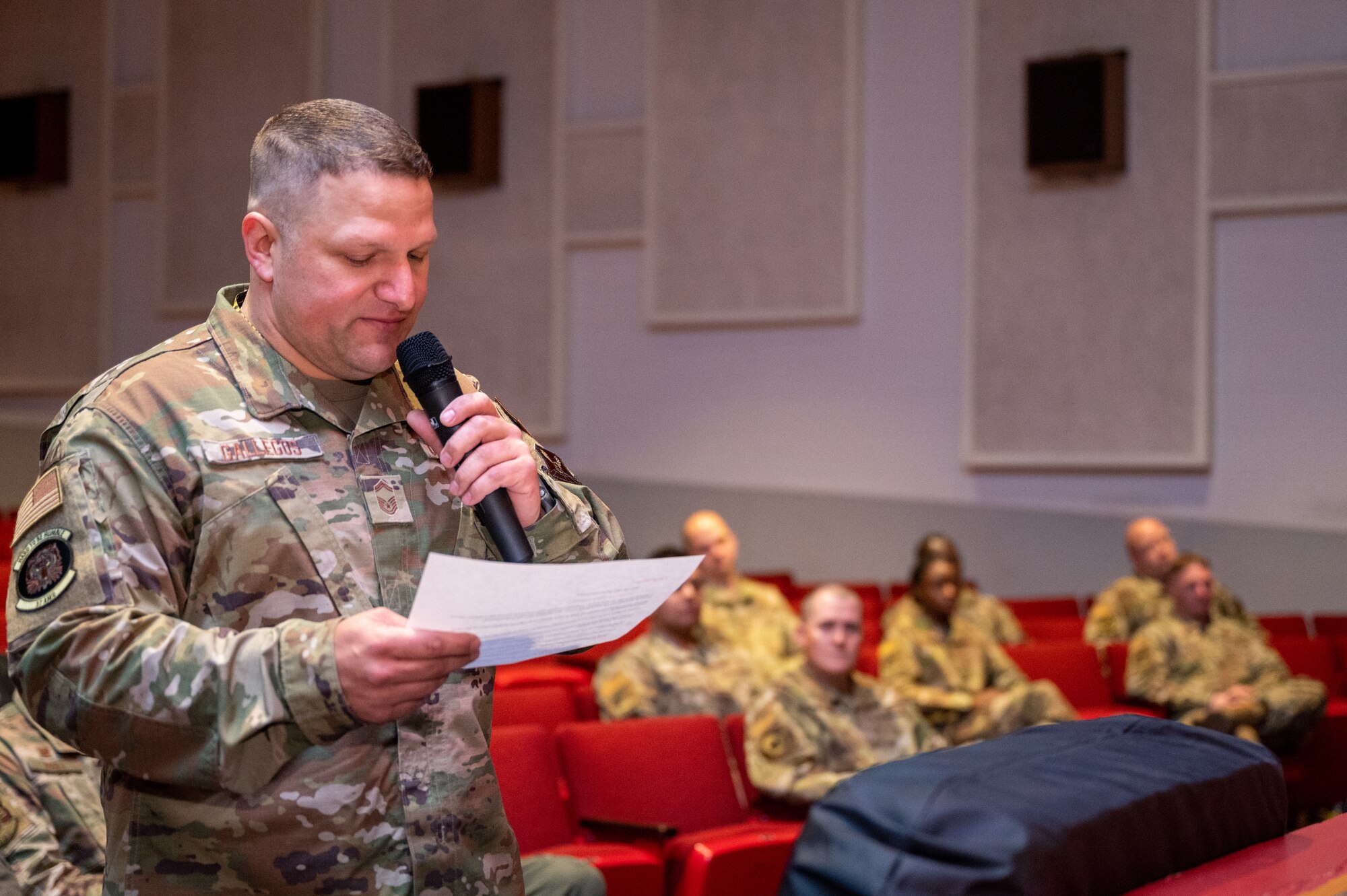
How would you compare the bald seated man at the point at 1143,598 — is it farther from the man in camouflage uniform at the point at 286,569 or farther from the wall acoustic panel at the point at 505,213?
the man in camouflage uniform at the point at 286,569

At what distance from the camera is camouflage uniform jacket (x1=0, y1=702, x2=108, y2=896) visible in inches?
84.2

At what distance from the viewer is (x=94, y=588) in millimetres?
1083

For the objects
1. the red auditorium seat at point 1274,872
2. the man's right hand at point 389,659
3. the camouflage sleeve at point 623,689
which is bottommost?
the camouflage sleeve at point 623,689

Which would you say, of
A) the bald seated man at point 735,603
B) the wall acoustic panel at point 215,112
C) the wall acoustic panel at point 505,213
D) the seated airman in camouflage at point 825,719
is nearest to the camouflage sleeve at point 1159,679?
the bald seated man at point 735,603

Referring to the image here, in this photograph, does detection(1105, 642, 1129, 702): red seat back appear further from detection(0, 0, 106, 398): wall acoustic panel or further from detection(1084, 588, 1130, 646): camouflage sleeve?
detection(0, 0, 106, 398): wall acoustic panel

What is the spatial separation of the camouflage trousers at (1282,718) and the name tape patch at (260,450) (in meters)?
4.04

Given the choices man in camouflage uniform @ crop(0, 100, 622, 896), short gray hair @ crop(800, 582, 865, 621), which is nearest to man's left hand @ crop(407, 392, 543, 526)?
man in camouflage uniform @ crop(0, 100, 622, 896)

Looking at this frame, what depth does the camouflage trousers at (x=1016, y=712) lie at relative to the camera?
4.14m

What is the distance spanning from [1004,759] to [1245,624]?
16.2 ft

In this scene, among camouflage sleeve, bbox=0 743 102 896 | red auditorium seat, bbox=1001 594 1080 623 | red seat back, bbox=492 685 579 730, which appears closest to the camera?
camouflage sleeve, bbox=0 743 102 896

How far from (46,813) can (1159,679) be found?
388 centimetres

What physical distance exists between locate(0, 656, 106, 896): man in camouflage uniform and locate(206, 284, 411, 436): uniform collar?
47.5 inches

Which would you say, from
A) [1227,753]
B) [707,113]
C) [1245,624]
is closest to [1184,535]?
[1245,624]

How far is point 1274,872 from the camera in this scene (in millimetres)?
931
